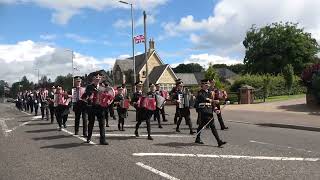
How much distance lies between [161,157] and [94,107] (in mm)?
3388

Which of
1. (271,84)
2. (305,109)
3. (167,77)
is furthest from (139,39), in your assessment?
(167,77)

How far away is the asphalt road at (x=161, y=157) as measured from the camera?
911 centimetres

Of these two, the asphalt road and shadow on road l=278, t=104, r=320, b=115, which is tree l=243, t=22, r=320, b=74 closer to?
shadow on road l=278, t=104, r=320, b=115

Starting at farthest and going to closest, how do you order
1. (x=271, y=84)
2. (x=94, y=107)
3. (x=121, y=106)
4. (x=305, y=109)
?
(x=271, y=84) < (x=305, y=109) < (x=121, y=106) < (x=94, y=107)

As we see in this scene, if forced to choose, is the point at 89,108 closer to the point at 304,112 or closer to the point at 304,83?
the point at 304,112

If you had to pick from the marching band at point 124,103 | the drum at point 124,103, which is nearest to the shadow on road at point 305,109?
the marching band at point 124,103

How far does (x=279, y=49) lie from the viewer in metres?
83.6

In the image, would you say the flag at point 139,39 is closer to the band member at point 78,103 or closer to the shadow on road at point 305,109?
the shadow on road at point 305,109

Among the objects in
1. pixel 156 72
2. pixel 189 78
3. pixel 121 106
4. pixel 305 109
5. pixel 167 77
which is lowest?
pixel 305 109

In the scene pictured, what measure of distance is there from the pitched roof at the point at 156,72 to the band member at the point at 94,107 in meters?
68.6

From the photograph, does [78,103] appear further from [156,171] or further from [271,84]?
[271,84]

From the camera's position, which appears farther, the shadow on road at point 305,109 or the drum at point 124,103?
the shadow on road at point 305,109

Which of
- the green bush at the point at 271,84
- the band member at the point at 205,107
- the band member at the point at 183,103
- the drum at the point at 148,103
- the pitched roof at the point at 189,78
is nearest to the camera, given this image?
the band member at the point at 205,107

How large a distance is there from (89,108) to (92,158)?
3.12 metres
